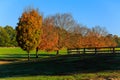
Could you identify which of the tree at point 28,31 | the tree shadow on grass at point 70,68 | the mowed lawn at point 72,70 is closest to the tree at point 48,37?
the tree at point 28,31

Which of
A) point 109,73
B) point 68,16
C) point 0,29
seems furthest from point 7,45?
point 109,73

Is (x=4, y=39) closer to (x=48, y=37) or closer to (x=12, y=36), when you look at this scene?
(x=12, y=36)

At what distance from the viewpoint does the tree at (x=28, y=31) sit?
5962 centimetres

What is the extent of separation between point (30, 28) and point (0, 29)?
110 m

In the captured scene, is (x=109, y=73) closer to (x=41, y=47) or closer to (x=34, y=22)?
(x=34, y=22)

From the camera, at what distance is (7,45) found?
164 meters

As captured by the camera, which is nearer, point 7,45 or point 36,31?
point 36,31

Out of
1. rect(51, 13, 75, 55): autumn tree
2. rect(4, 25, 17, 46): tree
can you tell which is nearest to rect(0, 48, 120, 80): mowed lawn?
rect(51, 13, 75, 55): autumn tree

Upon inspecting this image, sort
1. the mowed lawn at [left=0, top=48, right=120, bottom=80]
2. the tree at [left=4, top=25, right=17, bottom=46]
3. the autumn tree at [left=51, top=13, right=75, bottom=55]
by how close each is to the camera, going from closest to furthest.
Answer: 1. the mowed lawn at [left=0, top=48, right=120, bottom=80]
2. the autumn tree at [left=51, top=13, right=75, bottom=55]
3. the tree at [left=4, top=25, right=17, bottom=46]

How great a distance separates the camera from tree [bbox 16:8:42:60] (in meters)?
59.6

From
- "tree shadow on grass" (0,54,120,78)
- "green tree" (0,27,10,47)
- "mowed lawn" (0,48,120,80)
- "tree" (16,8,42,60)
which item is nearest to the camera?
"mowed lawn" (0,48,120,80)

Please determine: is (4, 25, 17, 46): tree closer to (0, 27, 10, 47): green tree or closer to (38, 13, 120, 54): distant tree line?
(0, 27, 10, 47): green tree

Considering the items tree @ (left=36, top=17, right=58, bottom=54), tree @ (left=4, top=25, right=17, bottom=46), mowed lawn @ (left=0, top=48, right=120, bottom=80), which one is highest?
tree @ (left=4, top=25, right=17, bottom=46)

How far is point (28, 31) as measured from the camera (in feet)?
196
